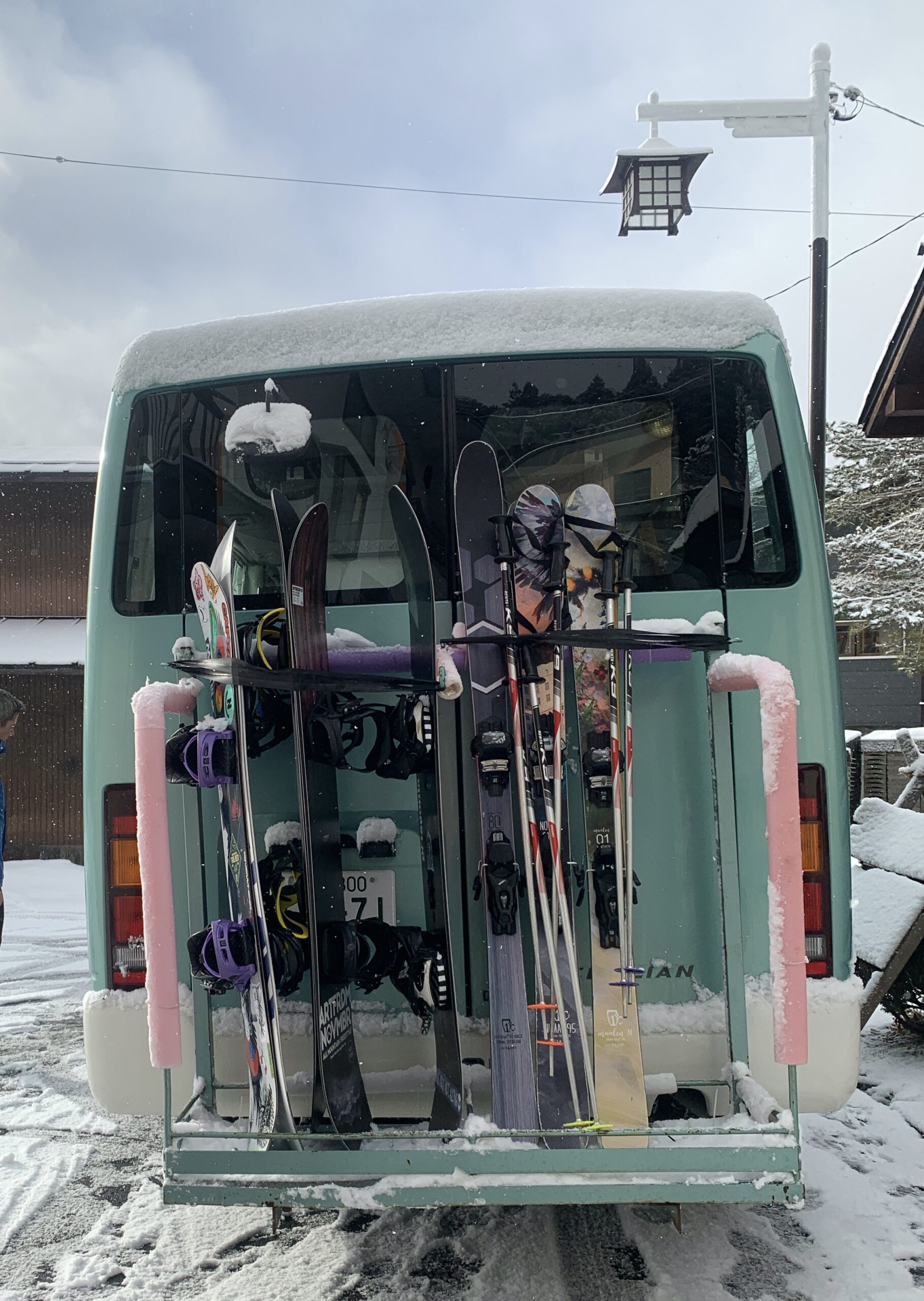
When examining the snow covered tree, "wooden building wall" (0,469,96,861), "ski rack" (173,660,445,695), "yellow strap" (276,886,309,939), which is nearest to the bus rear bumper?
"yellow strap" (276,886,309,939)

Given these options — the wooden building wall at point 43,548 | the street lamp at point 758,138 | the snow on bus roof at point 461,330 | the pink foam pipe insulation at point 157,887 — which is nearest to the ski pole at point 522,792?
the snow on bus roof at point 461,330

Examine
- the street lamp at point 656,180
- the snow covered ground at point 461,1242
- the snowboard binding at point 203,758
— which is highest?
the street lamp at point 656,180

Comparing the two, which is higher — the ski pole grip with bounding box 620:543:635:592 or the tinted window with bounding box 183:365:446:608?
the tinted window with bounding box 183:365:446:608

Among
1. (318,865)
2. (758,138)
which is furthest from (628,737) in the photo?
(758,138)

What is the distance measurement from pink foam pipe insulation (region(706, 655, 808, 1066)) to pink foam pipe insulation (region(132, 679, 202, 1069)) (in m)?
1.36

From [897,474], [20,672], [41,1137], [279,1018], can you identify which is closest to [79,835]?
[20,672]

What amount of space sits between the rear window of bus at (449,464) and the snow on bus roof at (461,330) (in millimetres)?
49

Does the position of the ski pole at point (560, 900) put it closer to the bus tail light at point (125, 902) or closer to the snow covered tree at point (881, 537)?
the bus tail light at point (125, 902)

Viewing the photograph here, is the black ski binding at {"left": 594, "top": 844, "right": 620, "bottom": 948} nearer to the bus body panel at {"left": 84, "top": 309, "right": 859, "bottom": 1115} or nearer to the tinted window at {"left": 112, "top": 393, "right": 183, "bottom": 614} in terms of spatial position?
the bus body panel at {"left": 84, "top": 309, "right": 859, "bottom": 1115}

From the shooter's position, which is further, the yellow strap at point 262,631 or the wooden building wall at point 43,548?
the wooden building wall at point 43,548

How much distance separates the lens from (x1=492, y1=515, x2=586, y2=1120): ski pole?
7.88 feet

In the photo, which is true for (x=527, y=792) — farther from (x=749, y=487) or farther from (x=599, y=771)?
(x=749, y=487)

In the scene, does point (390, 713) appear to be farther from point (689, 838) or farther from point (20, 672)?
point (20, 672)

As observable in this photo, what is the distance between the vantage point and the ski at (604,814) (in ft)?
7.75
